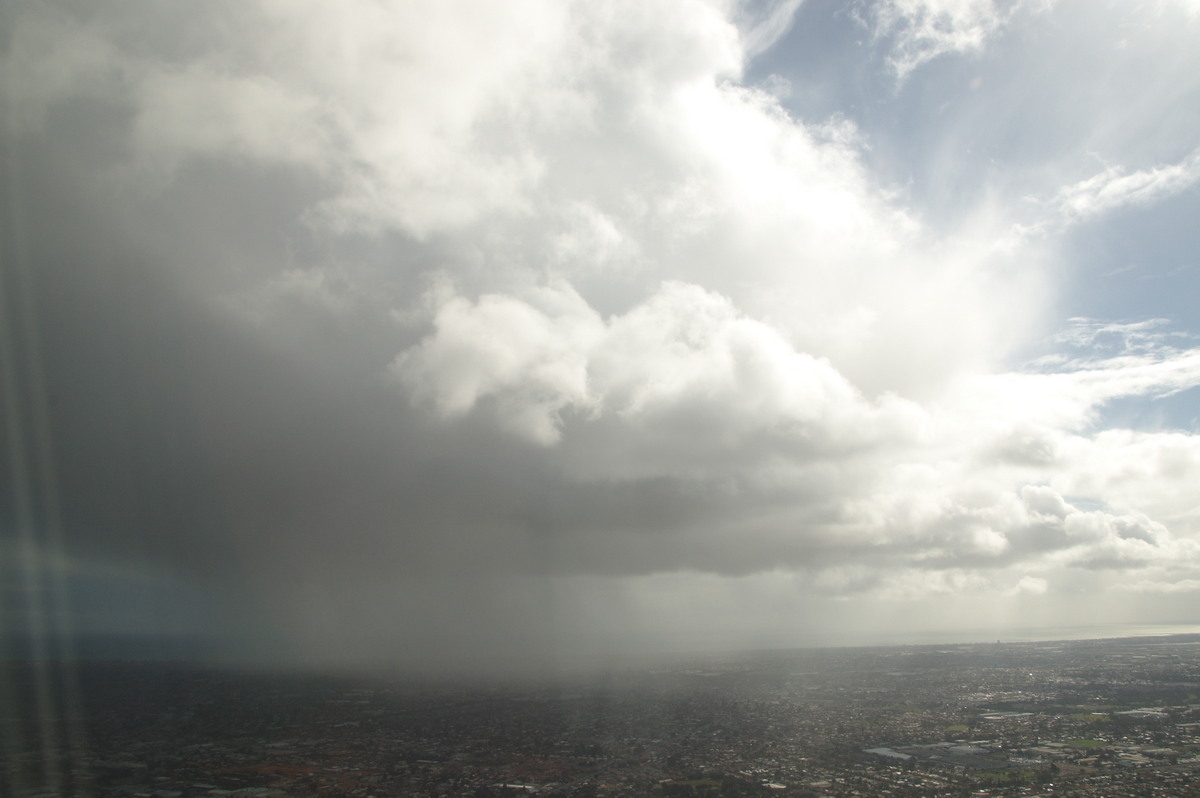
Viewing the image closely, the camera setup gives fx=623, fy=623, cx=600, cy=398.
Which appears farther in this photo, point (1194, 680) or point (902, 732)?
point (1194, 680)

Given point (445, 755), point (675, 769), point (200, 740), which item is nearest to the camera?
point (675, 769)

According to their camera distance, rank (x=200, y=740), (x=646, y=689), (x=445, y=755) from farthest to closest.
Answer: (x=646, y=689), (x=200, y=740), (x=445, y=755)

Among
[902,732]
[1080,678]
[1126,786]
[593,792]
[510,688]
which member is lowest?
[1080,678]

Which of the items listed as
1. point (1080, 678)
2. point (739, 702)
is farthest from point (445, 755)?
point (1080, 678)

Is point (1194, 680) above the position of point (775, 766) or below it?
below

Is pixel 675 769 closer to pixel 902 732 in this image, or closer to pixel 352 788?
pixel 352 788

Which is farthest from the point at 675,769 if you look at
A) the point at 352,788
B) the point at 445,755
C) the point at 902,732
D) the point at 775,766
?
the point at 902,732
